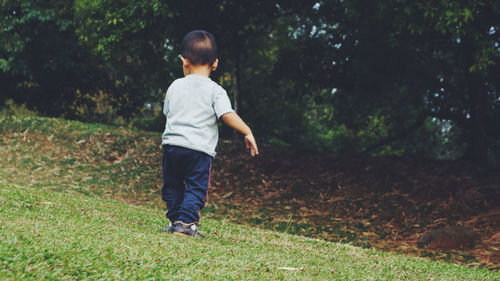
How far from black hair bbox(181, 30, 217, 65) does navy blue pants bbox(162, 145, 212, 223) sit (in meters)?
0.77

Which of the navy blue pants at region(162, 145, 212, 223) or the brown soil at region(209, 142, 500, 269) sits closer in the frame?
the navy blue pants at region(162, 145, 212, 223)

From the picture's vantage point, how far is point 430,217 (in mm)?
9812

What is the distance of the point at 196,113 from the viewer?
461 cm

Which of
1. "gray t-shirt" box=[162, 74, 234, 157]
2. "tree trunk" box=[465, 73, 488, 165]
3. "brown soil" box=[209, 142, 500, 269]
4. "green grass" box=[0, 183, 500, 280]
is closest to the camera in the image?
"green grass" box=[0, 183, 500, 280]

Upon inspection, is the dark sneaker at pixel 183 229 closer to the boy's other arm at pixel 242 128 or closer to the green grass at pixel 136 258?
the green grass at pixel 136 258

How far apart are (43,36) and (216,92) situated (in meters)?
15.7

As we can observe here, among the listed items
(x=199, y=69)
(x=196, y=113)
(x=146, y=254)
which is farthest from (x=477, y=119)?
(x=146, y=254)

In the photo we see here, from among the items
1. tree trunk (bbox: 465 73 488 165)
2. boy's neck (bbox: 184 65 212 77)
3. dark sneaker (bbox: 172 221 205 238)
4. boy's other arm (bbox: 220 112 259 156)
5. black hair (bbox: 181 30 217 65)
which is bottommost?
dark sneaker (bbox: 172 221 205 238)

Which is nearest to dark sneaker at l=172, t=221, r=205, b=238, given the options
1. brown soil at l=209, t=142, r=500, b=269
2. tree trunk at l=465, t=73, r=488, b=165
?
brown soil at l=209, t=142, r=500, b=269

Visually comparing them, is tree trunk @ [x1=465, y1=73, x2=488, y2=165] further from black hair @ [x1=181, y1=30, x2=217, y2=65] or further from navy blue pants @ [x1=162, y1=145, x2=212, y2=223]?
navy blue pants @ [x1=162, y1=145, x2=212, y2=223]

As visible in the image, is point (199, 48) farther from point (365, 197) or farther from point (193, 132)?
point (365, 197)

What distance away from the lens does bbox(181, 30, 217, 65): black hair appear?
471 centimetres

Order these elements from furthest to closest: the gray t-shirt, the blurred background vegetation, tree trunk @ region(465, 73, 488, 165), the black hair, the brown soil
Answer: tree trunk @ region(465, 73, 488, 165) < the blurred background vegetation < the brown soil < the black hair < the gray t-shirt

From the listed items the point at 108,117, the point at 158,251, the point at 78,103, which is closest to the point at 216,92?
the point at 158,251
